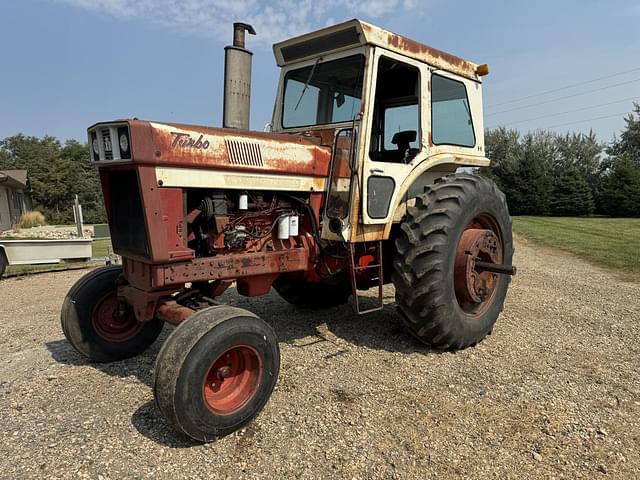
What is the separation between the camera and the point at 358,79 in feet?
14.3

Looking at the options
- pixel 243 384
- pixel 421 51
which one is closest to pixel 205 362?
pixel 243 384

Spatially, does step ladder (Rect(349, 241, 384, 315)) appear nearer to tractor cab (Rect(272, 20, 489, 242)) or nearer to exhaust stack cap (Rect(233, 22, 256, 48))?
tractor cab (Rect(272, 20, 489, 242))

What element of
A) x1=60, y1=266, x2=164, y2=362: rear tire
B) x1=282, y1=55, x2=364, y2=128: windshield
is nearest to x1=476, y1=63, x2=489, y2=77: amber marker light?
x1=282, y1=55, x2=364, y2=128: windshield

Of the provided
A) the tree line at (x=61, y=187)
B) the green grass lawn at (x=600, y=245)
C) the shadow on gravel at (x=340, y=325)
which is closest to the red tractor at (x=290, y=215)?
the shadow on gravel at (x=340, y=325)

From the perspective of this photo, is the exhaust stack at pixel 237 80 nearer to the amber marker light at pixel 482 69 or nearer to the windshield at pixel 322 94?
the windshield at pixel 322 94

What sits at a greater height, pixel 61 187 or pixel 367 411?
pixel 61 187

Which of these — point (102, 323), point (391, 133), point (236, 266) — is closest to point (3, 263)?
point (102, 323)

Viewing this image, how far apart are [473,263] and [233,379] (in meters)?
2.50

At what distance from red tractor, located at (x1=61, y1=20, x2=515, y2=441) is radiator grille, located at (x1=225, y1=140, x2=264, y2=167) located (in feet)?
0.03

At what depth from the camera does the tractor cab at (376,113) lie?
400 centimetres

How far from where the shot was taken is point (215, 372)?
10.1 feet

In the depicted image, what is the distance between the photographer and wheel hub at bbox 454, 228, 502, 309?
4422 mm

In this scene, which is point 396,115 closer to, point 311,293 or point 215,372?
point 311,293

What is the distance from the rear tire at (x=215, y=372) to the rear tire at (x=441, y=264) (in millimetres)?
1466
